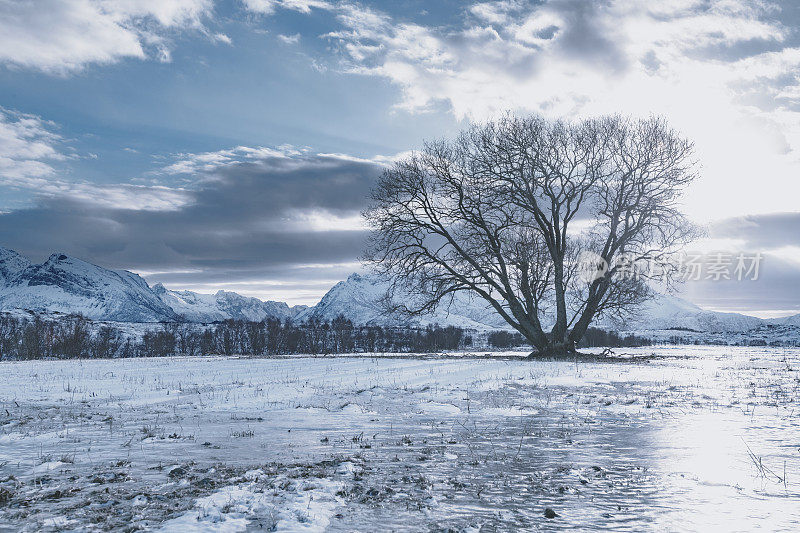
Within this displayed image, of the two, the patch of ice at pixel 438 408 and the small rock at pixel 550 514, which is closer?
the small rock at pixel 550 514

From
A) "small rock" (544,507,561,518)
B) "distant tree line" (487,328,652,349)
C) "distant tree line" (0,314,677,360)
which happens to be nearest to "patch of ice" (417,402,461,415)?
"small rock" (544,507,561,518)

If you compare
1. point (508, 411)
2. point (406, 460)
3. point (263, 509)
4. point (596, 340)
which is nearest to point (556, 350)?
point (508, 411)

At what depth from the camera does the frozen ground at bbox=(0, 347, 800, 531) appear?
503cm

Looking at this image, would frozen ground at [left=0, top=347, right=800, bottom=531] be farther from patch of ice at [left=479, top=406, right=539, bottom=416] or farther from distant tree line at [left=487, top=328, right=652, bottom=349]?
distant tree line at [left=487, top=328, right=652, bottom=349]

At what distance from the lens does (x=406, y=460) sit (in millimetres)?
A: 7320

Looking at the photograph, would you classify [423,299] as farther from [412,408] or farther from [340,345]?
[340,345]

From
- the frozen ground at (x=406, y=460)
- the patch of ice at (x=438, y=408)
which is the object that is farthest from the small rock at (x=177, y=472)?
the patch of ice at (x=438, y=408)

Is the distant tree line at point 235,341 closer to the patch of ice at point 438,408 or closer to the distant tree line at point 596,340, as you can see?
the distant tree line at point 596,340

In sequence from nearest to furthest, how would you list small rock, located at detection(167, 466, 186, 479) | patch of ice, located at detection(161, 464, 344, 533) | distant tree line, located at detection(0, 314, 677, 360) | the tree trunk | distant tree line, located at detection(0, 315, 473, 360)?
patch of ice, located at detection(161, 464, 344, 533), small rock, located at detection(167, 466, 186, 479), the tree trunk, distant tree line, located at detection(0, 314, 677, 360), distant tree line, located at detection(0, 315, 473, 360)

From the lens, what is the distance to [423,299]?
32.2m

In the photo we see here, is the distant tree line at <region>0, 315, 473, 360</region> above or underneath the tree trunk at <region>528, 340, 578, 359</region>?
underneath

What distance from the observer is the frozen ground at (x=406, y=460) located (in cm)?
503

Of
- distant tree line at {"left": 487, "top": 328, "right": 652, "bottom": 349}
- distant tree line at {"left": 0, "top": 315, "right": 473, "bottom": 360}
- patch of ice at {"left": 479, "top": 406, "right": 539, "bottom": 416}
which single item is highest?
patch of ice at {"left": 479, "top": 406, "right": 539, "bottom": 416}

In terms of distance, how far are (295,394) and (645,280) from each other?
2327 centimetres
